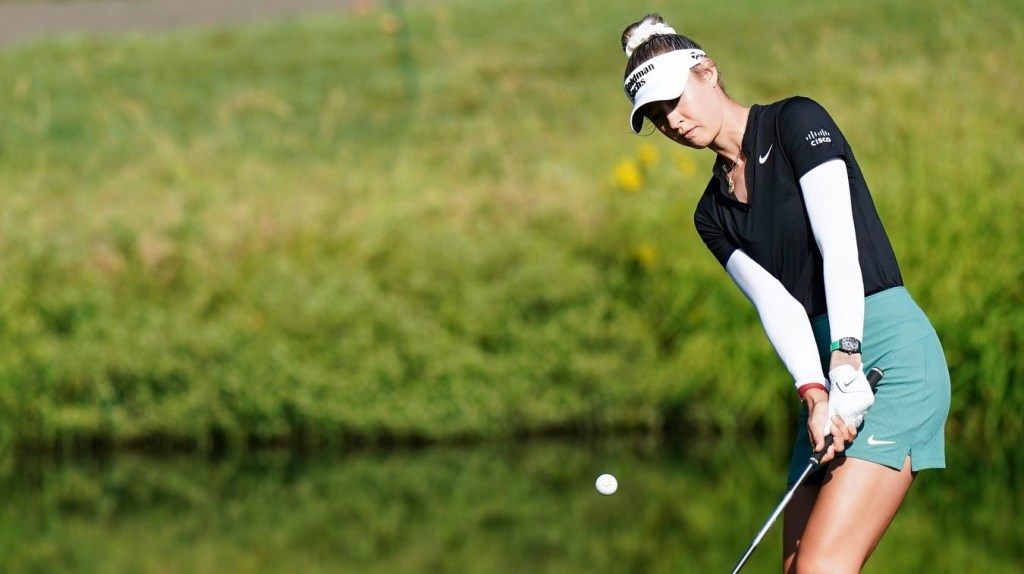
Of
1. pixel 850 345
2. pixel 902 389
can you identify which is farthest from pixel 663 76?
pixel 902 389

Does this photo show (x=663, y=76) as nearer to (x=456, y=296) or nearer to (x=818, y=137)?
(x=818, y=137)

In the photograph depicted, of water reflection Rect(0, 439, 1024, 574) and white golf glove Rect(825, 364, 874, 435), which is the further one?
water reflection Rect(0, 439, 1024, 574)

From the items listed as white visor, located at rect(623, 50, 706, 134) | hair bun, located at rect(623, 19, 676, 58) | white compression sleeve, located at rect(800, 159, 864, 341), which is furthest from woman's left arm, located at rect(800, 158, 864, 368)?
hair bun, located at rect(623, 19, 676, 58)

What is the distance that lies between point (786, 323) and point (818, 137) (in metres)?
0.38

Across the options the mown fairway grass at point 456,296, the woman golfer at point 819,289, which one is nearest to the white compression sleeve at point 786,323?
the woman golfer at point 819,289

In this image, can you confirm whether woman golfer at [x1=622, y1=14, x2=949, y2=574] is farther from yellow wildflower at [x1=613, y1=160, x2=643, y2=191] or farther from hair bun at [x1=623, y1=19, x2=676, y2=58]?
yellow wildflower at [x1=613, y1=160, x2=643, y2=191]

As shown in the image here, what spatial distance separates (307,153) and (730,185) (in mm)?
10942

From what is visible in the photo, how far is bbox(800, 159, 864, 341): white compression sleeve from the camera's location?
290 centimetres

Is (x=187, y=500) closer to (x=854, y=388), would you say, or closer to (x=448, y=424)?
(x=448, y=424)

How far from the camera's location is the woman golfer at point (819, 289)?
114 inches

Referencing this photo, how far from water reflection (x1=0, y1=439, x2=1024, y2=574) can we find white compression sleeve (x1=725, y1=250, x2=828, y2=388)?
120 inches

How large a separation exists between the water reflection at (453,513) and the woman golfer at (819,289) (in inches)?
121

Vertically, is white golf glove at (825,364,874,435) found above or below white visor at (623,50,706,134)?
below

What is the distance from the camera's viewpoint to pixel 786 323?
310 centimetres
